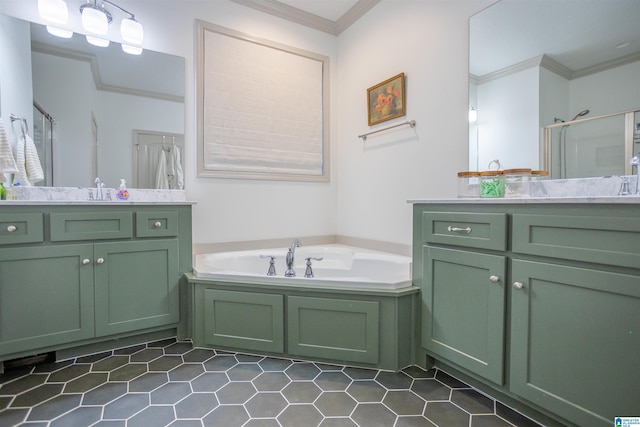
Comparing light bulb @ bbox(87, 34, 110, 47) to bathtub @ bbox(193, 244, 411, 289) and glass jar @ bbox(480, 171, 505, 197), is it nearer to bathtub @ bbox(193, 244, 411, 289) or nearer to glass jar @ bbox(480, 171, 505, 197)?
bathtub @ bbox(193, 244, 411, 289)

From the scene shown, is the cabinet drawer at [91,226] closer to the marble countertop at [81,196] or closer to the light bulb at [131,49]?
the marble countertop at [81,196]

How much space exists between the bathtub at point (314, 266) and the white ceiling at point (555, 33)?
52.4 inches

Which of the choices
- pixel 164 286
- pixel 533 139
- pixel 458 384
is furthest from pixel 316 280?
pixel 533 139

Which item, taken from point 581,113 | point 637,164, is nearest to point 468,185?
point 581,113

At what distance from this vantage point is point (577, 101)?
1.59 m

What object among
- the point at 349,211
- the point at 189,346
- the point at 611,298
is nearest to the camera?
the point at 611,298

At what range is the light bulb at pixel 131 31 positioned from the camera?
2.25 meters

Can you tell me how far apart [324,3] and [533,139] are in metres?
2.03

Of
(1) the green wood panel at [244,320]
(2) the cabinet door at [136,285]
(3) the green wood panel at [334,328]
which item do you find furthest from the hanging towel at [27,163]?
(3) the green wood panel at [334,328]

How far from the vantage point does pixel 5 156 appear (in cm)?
185

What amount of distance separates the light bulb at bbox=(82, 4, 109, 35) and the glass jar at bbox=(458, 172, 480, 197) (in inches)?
97.1

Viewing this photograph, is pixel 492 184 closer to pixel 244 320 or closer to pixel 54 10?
pixel 244 320

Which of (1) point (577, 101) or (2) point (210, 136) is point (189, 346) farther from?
(1) point (577, 101)

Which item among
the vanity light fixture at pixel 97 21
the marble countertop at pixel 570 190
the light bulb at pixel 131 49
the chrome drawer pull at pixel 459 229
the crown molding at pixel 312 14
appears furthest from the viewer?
the crown molding at pixel 312 14
